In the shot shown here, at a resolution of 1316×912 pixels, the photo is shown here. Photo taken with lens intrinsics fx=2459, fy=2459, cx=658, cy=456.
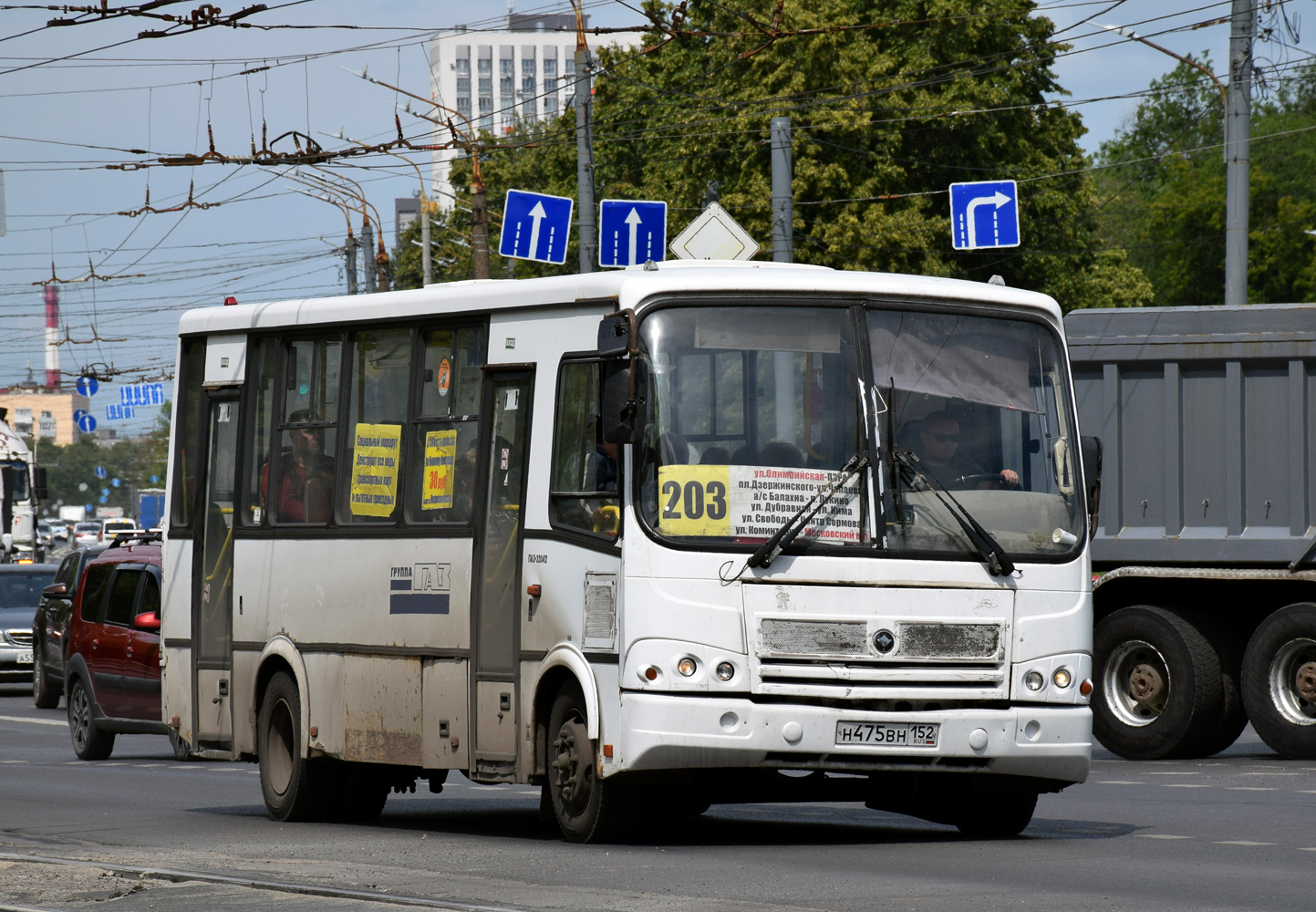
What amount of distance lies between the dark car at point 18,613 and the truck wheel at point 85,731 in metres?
10.1

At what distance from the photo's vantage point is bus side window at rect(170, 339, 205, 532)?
47.7ft

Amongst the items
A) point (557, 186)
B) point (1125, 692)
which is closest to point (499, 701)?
point (1125, 692)

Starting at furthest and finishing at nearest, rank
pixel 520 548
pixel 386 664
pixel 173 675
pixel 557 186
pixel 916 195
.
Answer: pixel 557 186
pixel 916 195
pixel 173 675
pixel 386 664
pixel 520 548

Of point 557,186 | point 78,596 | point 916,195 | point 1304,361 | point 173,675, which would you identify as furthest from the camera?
point 557,186

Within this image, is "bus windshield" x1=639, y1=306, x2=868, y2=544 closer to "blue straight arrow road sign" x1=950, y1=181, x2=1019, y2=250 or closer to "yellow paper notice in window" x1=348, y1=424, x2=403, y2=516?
"yellow paper notice in window" x1=348, y1=424, x2=403, y2=516

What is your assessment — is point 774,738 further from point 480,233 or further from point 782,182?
point 480,233

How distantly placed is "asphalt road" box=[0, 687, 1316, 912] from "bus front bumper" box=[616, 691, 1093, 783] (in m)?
0.41

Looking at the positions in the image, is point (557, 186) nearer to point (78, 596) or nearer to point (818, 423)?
point (78, 596)

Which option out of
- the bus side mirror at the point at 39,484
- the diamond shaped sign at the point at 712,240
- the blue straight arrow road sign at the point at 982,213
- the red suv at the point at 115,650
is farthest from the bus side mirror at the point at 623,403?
the bus side mirror at the point at 39,484

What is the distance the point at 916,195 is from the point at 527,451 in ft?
116

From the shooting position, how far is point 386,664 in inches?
491

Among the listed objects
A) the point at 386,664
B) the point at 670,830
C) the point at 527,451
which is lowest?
the point at 670,830

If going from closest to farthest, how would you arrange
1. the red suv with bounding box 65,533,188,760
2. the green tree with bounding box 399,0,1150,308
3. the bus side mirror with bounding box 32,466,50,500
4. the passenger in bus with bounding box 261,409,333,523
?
the passenger in bus with bounding box 261,409,333,523, the red suv with bounding box 65,533,188,760, the green tree with bounding box 399,0,1150,308, the bus side mirror with bounding box 32,466,50,500

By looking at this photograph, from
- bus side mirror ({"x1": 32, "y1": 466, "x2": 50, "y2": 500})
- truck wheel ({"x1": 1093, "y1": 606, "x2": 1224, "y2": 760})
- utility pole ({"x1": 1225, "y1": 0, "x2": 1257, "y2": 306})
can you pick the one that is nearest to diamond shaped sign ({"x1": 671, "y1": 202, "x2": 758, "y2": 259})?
truck wheel ({"x1": 1093, "y1": 606, "x2": 1224, "y2": 760})
